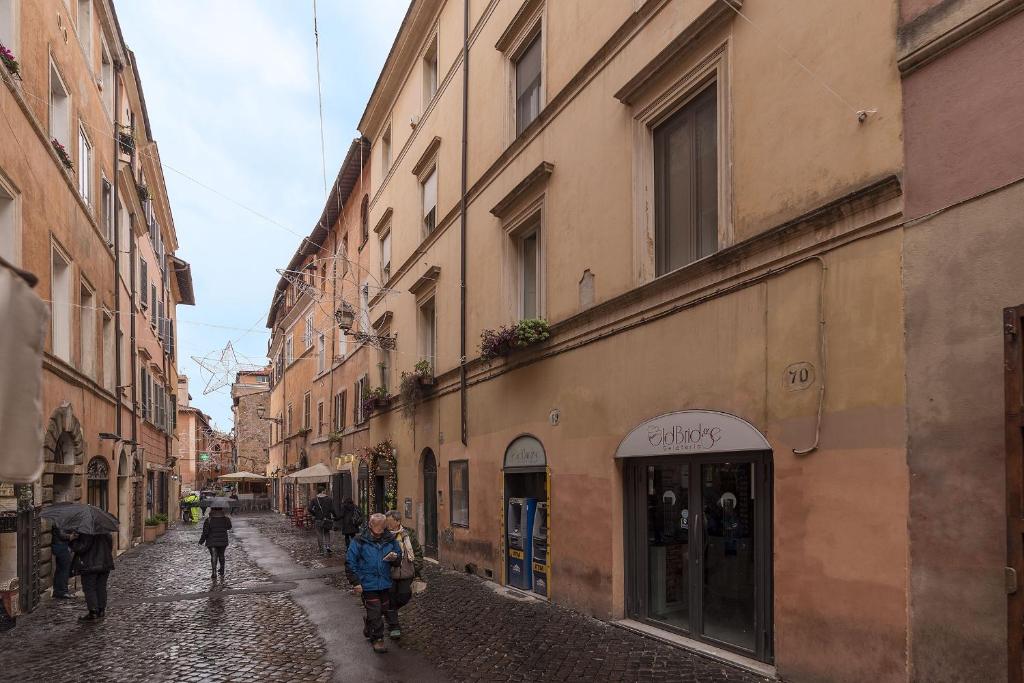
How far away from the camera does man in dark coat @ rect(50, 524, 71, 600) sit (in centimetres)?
1216

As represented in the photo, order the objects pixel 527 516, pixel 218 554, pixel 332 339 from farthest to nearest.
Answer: pixel 332 339 → pixel 218 554 → pixel 527 516

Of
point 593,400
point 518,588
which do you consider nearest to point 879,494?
point 593,400

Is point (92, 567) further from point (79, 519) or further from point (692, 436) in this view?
point (692, 436)

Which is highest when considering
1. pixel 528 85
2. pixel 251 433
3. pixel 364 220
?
pixel 364 220

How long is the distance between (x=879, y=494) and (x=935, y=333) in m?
1.29

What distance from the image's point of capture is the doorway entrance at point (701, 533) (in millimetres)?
7020

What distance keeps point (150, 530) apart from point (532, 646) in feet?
65.8

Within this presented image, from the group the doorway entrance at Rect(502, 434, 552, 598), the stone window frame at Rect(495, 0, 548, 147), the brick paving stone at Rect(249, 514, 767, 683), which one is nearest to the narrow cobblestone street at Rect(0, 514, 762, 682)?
the brick paving stone at Rect(249, 514, 767, 683)

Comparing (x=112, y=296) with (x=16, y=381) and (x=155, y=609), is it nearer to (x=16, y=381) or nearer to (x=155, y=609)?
(x=155, y=609)

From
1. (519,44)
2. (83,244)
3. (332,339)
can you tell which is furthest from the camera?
(332,339)

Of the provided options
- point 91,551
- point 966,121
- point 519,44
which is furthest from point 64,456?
point 966,121

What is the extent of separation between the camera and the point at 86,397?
15055 millimetres

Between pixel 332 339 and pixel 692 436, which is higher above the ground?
pixel 332 339

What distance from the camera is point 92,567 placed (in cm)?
1029
